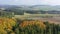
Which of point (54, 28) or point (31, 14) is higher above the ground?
point (31, 14)

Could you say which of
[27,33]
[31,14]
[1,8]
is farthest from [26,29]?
[1,8]

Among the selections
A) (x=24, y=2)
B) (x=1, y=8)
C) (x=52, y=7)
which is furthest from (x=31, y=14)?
(x=1, y=8)

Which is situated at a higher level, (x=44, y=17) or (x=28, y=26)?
(x=44, y=17)

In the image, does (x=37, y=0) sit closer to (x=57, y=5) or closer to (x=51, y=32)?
(x=57, y=5)

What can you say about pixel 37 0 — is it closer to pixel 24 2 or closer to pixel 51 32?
pixel 24 2

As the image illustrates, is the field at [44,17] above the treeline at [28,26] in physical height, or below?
above

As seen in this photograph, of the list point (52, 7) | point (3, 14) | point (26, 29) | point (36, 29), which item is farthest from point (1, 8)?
point (52, 7)

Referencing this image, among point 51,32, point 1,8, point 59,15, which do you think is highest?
point 1,8

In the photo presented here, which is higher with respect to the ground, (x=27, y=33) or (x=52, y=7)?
(x=52, y=7)

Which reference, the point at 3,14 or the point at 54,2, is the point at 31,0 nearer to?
the point at 54,2

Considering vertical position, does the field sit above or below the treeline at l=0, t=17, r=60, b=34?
above
